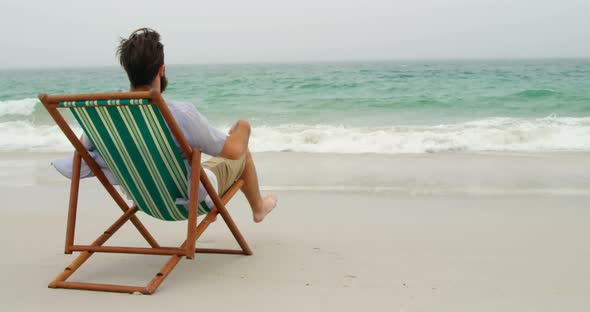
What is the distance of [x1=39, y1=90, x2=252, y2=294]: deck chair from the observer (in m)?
2.31

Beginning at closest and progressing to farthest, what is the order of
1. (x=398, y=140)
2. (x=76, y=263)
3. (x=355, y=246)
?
(x=76, y=263) → (x=355, y=246) → (x=398, y=140)

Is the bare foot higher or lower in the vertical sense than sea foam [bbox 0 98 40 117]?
higher

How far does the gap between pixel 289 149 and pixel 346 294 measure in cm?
567

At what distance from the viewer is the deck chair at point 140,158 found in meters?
2.31

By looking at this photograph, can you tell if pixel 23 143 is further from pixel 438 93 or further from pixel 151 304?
pixel 438 93

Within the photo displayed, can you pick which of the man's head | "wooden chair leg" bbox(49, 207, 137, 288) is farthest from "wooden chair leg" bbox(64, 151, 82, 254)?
the man's head

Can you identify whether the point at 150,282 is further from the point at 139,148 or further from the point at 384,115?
the point at 384,115

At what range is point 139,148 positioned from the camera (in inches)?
96.7

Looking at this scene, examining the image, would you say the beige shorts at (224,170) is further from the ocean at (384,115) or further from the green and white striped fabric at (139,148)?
the ocean at (384,115)

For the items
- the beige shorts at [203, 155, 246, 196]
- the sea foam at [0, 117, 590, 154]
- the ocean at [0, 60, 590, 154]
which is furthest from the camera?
the ocean at [0, 60, 590, 154]

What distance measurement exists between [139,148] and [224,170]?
1.86ft

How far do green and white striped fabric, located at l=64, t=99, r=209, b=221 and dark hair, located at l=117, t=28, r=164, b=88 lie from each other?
0.69 feet

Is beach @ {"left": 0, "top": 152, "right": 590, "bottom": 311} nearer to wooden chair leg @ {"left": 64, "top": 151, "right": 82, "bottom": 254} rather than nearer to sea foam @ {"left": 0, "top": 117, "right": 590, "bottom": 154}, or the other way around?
wooden chair leg @ {"left": 64, "top": 151, "right": 82, "bottom": 254}

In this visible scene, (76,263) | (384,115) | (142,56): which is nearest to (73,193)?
(76,263)
